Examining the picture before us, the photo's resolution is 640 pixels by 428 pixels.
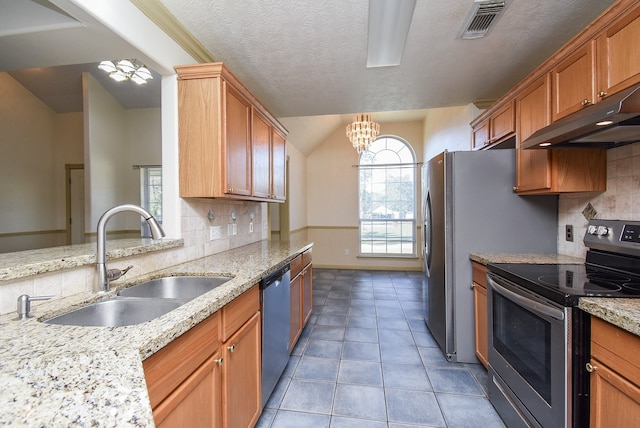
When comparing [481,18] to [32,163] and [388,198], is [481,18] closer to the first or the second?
[388,198]

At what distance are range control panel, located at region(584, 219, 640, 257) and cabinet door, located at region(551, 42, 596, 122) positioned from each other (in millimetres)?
699

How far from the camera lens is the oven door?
1.19m

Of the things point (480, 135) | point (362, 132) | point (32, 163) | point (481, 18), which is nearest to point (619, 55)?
point (481, 18)

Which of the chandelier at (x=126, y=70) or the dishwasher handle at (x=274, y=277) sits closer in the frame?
the dishwasher handle at (x=274, y=277)

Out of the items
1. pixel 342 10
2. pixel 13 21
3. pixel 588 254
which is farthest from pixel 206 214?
pixel 588 254

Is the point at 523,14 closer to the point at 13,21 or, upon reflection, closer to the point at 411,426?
the point at 411,426

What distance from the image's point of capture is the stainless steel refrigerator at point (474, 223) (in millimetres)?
2166

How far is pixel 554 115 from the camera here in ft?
5.61

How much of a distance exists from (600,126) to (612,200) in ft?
2.65

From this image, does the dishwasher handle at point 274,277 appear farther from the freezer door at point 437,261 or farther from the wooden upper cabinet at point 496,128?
the wooden upper cabinet at point 496,128

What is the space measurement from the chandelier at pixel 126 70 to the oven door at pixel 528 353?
423 centimetres

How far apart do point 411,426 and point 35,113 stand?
6.27m

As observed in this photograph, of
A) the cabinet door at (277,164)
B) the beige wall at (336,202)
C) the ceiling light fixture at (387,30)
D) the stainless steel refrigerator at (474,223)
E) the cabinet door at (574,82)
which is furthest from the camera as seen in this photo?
the beige wall at (336,202)

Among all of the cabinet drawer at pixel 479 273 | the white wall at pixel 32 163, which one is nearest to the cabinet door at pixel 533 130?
the cabinet drawer at pixel 479 273
